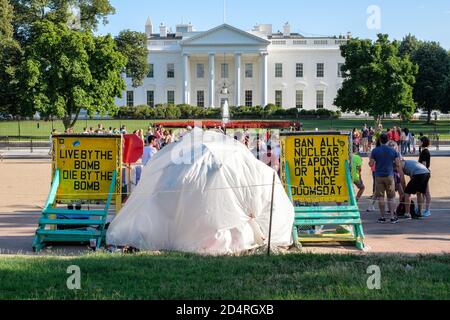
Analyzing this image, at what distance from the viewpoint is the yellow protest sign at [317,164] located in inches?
484

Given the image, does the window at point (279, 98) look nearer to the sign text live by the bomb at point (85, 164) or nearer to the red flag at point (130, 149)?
the red flag at point (130, 149)

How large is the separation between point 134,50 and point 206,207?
64.4 m

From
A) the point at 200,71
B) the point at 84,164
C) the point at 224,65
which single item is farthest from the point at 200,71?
the point at 84,164

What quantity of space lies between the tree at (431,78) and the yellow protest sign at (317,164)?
215 ft

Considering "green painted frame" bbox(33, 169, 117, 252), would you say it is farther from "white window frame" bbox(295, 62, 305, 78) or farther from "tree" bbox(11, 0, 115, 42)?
"white window frame" bbox(295, 62, 305, 78)

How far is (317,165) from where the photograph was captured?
12.4 meters

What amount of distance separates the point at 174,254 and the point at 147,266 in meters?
1.26

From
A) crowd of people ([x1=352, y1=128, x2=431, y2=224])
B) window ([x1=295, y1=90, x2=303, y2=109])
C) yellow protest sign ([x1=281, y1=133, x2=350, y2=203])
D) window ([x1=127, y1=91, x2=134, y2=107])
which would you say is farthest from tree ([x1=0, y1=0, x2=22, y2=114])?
window ([x1=295, y1=90, x2=303, y2=109])

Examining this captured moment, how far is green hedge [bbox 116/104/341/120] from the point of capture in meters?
74.9

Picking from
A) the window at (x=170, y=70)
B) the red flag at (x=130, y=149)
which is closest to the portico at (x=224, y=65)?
the window at (x=170, y=70)

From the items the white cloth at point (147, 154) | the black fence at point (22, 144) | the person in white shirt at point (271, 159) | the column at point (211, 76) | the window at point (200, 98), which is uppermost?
the column at point (211, 76)

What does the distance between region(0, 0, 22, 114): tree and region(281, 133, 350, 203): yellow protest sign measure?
140ft

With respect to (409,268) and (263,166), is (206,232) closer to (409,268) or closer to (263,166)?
(263,166)

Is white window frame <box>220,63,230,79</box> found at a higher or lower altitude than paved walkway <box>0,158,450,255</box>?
higher
